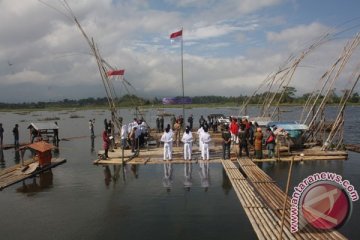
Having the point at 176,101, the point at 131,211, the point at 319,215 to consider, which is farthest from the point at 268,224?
the point at 176,101

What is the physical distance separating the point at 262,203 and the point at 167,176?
617 centimetres

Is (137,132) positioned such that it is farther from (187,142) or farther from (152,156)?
(187,142)

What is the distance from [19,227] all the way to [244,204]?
6.53 meters

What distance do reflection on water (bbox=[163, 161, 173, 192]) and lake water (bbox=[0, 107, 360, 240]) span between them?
12 centimetres

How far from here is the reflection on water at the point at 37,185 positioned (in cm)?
1511

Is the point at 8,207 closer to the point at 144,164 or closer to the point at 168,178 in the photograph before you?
the point at 168,178

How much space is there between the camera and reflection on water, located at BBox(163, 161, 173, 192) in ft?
50.6

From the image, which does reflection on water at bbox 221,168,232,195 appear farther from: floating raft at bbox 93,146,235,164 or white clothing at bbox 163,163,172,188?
floating raft at bbox 93,146,235,164

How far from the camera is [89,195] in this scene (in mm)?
14258

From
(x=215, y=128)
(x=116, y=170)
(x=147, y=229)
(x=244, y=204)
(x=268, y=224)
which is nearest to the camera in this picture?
(x=268, y=224)

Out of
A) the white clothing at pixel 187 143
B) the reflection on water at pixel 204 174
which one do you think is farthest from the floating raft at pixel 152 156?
the reflection on water at pixel 204 174

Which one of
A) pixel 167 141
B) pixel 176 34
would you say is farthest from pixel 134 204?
pixel 176 34

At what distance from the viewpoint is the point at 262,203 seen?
11.7m

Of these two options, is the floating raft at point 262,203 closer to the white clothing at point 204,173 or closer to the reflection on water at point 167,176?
the white clothing at point 204,173
